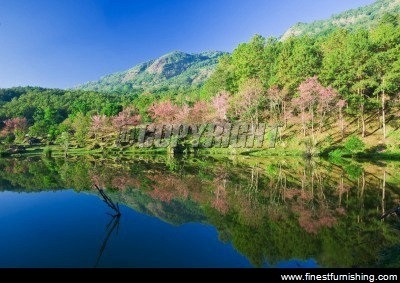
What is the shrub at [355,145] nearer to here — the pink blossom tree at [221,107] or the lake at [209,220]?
the lake at [209,220]

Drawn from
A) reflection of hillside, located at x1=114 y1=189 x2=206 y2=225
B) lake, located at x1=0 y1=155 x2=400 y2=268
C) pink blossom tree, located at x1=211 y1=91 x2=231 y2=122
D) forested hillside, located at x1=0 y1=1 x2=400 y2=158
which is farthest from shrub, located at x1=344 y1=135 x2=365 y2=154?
reflection of hillside, located at x1=114 y1=189 x2=206 y2=225

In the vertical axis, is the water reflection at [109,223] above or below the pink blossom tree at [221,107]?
below

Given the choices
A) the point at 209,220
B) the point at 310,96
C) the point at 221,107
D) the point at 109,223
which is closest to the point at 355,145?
the point at 310,96

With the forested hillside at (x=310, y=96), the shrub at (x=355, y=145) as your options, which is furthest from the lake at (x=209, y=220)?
the forested hillside at (x=310, y=96)

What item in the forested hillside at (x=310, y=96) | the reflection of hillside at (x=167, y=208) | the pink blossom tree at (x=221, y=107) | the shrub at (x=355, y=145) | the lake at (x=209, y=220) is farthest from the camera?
the pink blossom tree at (x=221, y=107)

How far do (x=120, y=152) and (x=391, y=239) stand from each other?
51.9 metres

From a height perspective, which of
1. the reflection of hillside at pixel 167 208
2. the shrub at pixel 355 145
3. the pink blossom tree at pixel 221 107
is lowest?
the reflection of hillside at pixel 167 208

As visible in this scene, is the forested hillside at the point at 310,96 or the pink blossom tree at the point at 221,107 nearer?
the forested hillside at the point at 310,96

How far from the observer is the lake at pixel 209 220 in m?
14.1

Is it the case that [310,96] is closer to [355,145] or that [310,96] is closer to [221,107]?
[355,145]

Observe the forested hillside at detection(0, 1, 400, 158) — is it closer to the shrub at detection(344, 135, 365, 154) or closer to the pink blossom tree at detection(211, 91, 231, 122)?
the pink blossom tree at detection(211, 91, 231, 122)

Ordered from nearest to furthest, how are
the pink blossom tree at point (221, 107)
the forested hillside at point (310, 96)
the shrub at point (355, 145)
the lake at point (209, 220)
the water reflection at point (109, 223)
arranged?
1. the lake at point (209, 220)
2. the water reflection at point (109, 223)
3. the shrub at point (355, 145)
4. the forested hillside at point (310, 96)
5. the pink blossom tree at point (221, 107)

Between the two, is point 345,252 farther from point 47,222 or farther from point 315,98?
point 315,98

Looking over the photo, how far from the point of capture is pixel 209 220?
19.6 metres
